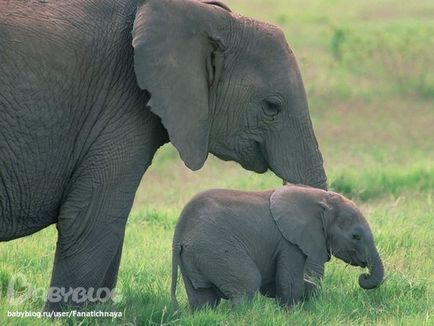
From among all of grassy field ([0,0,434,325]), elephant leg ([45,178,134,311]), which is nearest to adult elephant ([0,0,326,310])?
elephant leg ([45,178,134,311])

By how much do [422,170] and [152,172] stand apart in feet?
9.19

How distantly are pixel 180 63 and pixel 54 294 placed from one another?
4.16 ft

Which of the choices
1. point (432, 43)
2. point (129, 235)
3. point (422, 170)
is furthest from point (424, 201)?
point (432, 43)

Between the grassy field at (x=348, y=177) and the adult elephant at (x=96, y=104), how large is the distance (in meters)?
0.44

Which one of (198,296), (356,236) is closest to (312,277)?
(356,236)

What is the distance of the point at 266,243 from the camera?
20.9 ft

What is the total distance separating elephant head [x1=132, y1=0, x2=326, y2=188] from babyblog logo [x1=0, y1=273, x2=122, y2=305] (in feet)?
2.52

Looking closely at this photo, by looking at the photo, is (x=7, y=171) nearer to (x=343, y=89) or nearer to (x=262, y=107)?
(x=262, y=107)

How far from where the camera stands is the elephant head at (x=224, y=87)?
19.0ft

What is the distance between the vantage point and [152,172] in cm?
1220

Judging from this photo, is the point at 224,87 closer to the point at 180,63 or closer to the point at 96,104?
the point at 180,63

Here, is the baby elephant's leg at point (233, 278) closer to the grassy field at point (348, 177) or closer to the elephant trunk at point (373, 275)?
the grassy field at point (348, 177)

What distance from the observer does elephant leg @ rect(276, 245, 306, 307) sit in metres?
6.32

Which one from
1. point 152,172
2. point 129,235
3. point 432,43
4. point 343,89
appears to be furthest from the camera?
point 432,43
